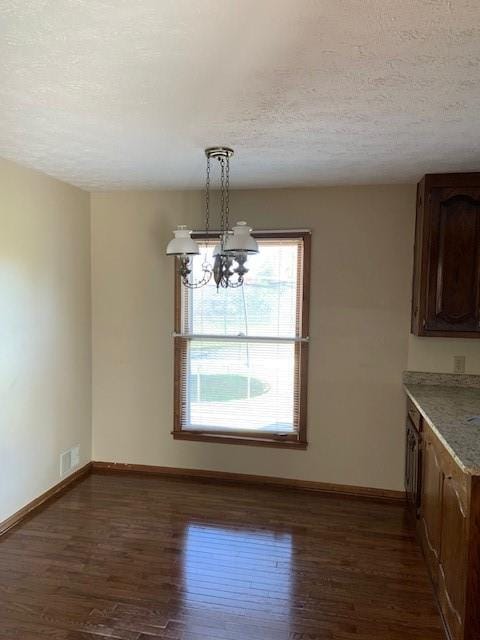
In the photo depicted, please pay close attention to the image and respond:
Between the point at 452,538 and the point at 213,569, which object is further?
the point at 213,569

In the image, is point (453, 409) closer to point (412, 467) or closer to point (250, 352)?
point (412, 467)

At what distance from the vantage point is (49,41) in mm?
1596

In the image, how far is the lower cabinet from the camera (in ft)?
6.26

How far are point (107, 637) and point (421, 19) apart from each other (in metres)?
2.84

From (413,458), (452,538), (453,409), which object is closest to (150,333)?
(413,458)

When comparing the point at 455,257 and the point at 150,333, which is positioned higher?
the point at 455,257

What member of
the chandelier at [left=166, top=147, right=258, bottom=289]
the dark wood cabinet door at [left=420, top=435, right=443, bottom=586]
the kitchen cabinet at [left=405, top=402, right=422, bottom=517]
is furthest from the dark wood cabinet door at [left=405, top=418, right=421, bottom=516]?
the chandelier at [left=166, top=147, right=258, bottom=289]

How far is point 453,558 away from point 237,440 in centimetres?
212

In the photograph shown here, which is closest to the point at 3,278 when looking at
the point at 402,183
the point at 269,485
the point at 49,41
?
the point at 49,41

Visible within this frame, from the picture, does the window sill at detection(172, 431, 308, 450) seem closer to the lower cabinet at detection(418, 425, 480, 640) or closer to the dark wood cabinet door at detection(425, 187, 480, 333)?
the lower cabinet at detection(418, 425, 480, 640)

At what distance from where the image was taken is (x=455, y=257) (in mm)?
3230

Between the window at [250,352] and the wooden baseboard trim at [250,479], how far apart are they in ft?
1.05

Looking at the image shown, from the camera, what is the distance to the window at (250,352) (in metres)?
3.85

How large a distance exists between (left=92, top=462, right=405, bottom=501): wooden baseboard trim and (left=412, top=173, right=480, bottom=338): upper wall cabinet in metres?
1.44
